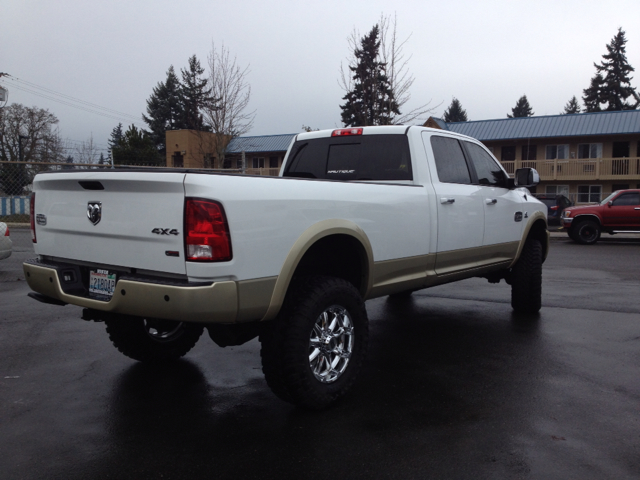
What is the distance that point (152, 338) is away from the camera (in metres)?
4.75

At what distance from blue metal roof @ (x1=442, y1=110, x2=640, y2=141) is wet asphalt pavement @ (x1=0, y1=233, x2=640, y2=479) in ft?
107

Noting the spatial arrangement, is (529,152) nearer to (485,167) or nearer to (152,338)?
(485,167)

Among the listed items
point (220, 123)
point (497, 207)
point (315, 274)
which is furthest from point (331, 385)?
point (220, 123)

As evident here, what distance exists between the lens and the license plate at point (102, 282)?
3510 millimetres

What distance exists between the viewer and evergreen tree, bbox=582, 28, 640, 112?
57.6m

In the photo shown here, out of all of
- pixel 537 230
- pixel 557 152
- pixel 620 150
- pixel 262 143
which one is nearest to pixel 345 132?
pixel 537 230

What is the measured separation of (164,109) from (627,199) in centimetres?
5353

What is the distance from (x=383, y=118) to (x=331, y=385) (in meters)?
20.9

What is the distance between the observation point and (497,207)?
19.8ft

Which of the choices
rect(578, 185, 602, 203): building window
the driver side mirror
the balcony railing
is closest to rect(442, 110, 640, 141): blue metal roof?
the balcony railing

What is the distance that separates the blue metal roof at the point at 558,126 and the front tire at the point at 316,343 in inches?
1375

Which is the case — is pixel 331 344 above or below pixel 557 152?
below

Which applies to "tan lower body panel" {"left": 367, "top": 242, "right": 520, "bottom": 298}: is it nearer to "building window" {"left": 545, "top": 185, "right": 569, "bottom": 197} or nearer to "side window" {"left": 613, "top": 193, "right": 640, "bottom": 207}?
"side window" {"left": 613, "top": 193, "right": 640, "bottom": 207}

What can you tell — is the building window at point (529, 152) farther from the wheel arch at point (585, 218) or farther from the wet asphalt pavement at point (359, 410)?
the wet asphalt pavement at point (359, 410)
